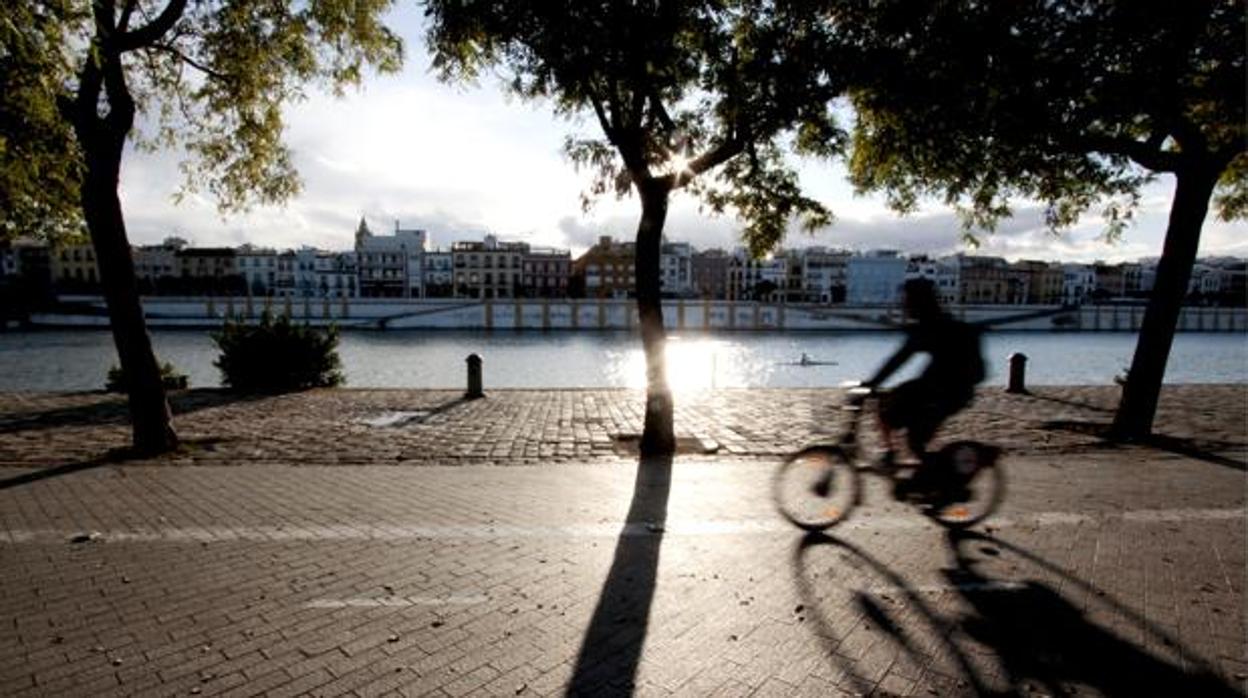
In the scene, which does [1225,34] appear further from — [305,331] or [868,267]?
[868,267]

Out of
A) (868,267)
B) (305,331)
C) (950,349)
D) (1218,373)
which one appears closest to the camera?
(950,349)

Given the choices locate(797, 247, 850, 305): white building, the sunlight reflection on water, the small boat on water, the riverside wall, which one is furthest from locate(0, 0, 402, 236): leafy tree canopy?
locate(797, 247, 850, 305): white building

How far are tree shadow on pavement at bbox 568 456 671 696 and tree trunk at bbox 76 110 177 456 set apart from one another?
6625 millimetres

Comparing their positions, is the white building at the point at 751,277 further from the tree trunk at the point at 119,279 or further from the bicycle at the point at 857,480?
the bicycle at the point at 857,480

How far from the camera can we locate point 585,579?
15.3 feet

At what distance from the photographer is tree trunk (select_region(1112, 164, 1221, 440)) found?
948 centimetres

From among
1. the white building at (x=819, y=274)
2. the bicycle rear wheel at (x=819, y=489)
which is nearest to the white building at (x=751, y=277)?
the white building at (x=819, y=274)

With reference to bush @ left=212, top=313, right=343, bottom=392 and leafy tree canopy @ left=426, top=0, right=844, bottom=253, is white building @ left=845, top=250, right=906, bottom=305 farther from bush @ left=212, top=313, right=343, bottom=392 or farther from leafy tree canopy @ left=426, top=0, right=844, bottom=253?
leafy tree canopy @ left=426, top=0, right=844, bottom=253

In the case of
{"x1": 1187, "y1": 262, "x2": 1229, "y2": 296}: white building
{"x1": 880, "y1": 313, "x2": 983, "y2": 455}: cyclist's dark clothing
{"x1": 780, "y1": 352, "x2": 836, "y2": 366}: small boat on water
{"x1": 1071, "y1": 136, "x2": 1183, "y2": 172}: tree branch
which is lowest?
{"x1": 780, "y1": 352, "x2": 836, "y2": 366}: small boat on water

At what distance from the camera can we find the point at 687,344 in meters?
78.0

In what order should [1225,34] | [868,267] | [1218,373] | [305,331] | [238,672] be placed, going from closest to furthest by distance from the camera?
[238,672], [1225,34], [305,331], [1218,373], [868,267]

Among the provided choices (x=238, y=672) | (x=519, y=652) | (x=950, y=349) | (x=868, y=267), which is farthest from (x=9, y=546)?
(x=868, y=267)

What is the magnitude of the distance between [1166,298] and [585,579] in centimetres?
1022

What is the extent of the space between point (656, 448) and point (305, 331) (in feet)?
37.7
